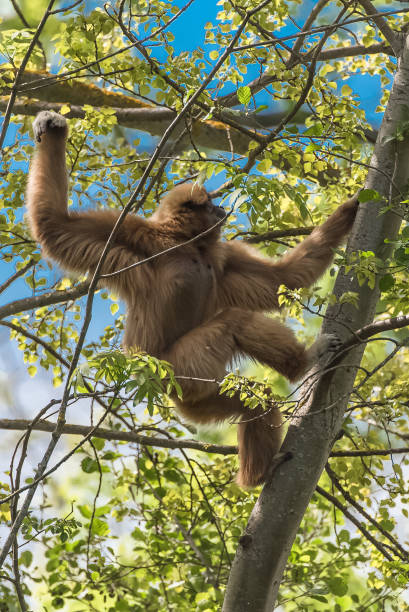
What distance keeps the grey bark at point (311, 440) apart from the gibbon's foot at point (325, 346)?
0.18 ft

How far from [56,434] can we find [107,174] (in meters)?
4.32

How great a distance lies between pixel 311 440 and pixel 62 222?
2625 mm

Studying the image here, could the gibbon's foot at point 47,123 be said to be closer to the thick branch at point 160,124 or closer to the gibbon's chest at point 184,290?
the gibbon's chest at point 184,290

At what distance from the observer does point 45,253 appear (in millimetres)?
5730

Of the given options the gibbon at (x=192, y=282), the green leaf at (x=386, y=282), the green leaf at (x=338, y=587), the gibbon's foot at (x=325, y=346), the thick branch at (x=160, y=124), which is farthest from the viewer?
the thick branch at (x=160, y=124)

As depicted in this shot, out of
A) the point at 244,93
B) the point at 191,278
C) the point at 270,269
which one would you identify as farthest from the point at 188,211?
the point at 244,93

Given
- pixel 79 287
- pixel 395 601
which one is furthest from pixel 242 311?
pixel 395 601

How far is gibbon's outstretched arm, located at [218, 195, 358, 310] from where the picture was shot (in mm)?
6215

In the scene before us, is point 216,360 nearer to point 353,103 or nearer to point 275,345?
point 275,345

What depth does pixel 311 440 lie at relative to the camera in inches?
184

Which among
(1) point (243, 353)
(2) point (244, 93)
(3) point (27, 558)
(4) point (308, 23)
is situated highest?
(4) point (308, 23)

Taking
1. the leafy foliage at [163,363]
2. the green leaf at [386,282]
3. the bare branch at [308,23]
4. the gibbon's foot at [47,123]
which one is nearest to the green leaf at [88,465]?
the leafy foliage at [163,363]

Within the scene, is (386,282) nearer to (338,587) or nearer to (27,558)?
(338,587)

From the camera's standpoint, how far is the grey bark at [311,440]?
179 inches
